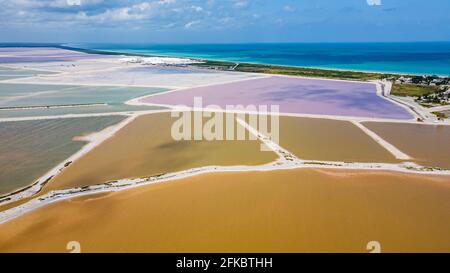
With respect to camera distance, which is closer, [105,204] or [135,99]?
[105,204]

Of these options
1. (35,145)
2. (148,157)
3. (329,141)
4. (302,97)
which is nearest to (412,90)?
(302,97)

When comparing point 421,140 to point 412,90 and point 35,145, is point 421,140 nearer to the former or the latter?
point 412,90

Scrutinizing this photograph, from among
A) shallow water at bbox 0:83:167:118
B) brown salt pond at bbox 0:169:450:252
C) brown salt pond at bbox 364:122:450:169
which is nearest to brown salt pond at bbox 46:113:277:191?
brown salt pond at bbox 0:169:450:252

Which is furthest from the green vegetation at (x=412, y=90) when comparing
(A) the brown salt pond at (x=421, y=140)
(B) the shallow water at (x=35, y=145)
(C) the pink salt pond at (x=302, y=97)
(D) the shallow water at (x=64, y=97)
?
(B) the shallow water at (x=35, y=145)

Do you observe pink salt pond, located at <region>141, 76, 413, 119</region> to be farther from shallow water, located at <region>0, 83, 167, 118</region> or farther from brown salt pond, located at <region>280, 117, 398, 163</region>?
brown salt pond, located at <region>280, 117, 398, 163</region>
